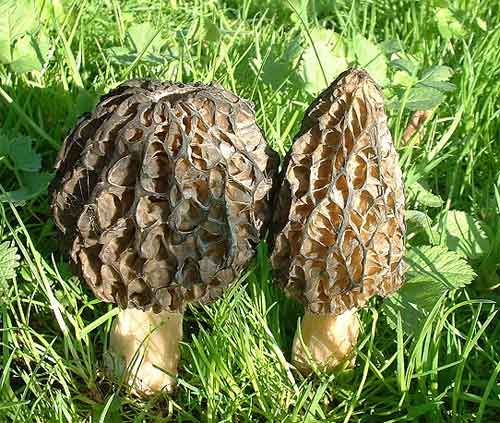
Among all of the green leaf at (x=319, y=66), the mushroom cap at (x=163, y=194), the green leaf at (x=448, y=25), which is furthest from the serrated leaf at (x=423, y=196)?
the green leaf at (x=448, y=25)

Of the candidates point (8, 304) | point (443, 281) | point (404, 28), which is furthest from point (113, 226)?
point (404, 28)

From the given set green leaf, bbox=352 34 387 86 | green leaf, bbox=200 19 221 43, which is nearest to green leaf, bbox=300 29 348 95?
green leaf, bbox=352 34 387 86

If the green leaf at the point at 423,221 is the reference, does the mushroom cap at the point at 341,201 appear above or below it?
above

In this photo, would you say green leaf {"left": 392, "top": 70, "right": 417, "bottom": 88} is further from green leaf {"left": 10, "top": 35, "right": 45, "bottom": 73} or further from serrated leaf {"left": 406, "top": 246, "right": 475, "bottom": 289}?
green leaf {"left": 10, "top": 35, "right": 45, "bottom": 73}

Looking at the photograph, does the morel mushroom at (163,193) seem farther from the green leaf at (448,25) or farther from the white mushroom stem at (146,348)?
the green leaf at (448,25)

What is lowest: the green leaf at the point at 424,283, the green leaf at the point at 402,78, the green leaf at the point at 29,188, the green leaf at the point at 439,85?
the green leaf at the point at 424,283

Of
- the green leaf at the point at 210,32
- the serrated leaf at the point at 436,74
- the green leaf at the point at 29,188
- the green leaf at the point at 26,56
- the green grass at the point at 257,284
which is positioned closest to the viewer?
the green grass at the point at 257,284

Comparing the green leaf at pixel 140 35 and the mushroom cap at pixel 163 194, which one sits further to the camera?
the green leaf at pixel 140 35
